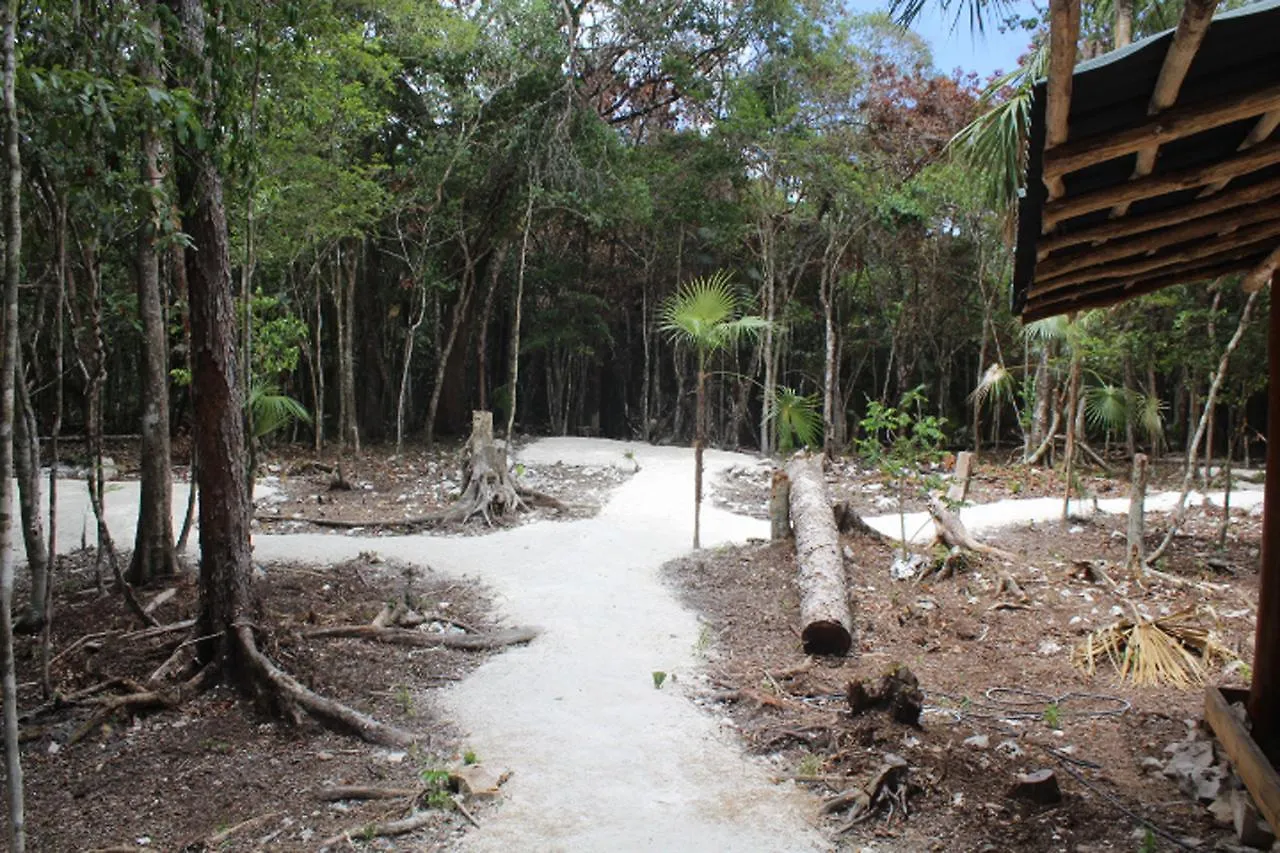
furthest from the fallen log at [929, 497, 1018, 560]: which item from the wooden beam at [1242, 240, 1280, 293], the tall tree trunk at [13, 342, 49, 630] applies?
the tall tree trunk at [13, 342, 49, 630]

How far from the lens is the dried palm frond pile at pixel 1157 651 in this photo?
4.54 m

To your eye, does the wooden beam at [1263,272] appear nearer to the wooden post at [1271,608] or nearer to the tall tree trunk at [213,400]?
the wooden post at [1271,608]

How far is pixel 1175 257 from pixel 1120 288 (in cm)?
55

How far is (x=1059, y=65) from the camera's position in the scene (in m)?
1.89

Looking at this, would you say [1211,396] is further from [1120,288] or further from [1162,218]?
[1162,218]

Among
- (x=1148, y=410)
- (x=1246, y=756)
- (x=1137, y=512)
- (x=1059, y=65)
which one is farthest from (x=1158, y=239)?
(x=1148, y=410)

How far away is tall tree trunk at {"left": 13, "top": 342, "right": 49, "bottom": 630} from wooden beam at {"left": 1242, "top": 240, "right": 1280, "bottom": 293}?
17.8 ft

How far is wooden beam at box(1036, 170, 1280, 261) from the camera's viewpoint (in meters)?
2.76

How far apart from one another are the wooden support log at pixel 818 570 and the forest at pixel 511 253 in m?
0.72

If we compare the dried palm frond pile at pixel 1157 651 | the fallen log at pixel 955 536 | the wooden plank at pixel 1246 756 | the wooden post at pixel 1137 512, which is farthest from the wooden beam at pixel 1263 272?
the fallen log at pixel 955 536

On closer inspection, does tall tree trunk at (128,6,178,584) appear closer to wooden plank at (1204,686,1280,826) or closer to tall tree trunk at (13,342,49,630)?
tall tree trunk at (13,342,49,630)

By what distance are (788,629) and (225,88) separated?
455 cm

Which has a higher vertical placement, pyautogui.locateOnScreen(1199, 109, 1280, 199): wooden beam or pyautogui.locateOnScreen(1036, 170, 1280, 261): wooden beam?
pyautogui.locateOnScreen(1199, 109, 1280, 199): wooden beam

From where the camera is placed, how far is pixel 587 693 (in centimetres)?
449
